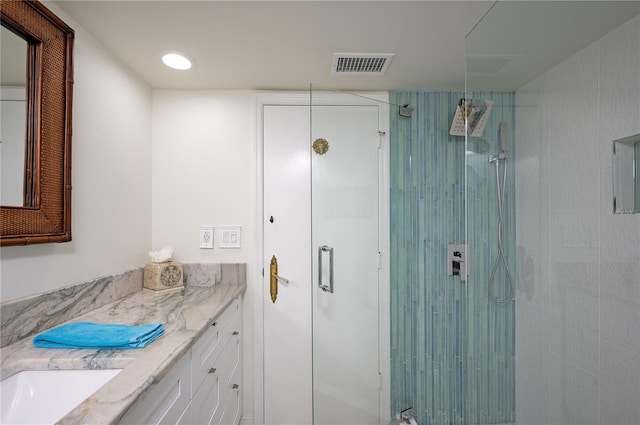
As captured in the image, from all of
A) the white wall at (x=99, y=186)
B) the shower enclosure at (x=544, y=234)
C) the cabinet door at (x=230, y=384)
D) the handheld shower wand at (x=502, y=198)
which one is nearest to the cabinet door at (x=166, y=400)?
the cabinet door at (x=230, y=384)

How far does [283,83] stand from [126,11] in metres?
0.93

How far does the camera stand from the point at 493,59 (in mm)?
1250

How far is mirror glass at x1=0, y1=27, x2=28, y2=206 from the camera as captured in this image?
103cm

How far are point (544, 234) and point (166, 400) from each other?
1449mm

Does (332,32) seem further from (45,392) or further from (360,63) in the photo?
(45,392)

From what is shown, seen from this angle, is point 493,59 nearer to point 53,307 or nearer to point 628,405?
point 628,405

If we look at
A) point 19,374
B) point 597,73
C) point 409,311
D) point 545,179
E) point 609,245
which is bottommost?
point 409,311

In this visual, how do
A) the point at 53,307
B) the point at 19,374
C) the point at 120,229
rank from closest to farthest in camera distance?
the point at 19,374 < the point at 53,307 < the point at 120,229

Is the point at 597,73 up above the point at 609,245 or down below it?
above

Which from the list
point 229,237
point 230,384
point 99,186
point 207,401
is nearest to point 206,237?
point 229,237

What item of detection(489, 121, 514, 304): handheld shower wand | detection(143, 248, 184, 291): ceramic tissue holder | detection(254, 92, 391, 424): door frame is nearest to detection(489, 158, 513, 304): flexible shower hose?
detection(489, 121, 514, 304): handheld shower wand

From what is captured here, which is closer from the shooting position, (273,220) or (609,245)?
(609,245)

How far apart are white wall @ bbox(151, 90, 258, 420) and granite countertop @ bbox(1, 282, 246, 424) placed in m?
0.46

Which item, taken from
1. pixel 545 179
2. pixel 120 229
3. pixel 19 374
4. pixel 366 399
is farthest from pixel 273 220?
pixel 545 179
